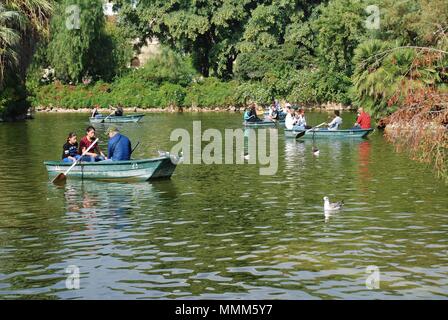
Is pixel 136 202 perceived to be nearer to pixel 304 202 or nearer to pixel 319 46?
pixel 304 202

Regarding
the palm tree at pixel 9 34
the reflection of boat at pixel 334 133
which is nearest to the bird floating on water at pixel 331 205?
the reflection of boat at pixel 334 133

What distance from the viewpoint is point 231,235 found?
18516mm

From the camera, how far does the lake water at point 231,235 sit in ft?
47.1

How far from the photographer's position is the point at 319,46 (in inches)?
3105

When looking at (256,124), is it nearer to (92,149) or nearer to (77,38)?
(92,149)

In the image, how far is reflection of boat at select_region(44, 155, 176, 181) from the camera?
87.7 feet

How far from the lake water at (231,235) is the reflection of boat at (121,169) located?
313 millimetres

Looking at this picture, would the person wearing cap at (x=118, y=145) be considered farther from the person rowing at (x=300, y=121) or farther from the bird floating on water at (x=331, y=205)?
the person rowing at (x=300, y=121)

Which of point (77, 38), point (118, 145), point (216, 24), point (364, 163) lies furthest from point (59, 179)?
point (216, 24)

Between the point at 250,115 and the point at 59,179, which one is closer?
the point at 59,179

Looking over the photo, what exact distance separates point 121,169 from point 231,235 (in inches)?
360

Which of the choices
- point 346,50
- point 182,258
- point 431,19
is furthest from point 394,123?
point 346,50

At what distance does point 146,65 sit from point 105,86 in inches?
209

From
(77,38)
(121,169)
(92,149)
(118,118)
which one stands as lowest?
(121,169)
